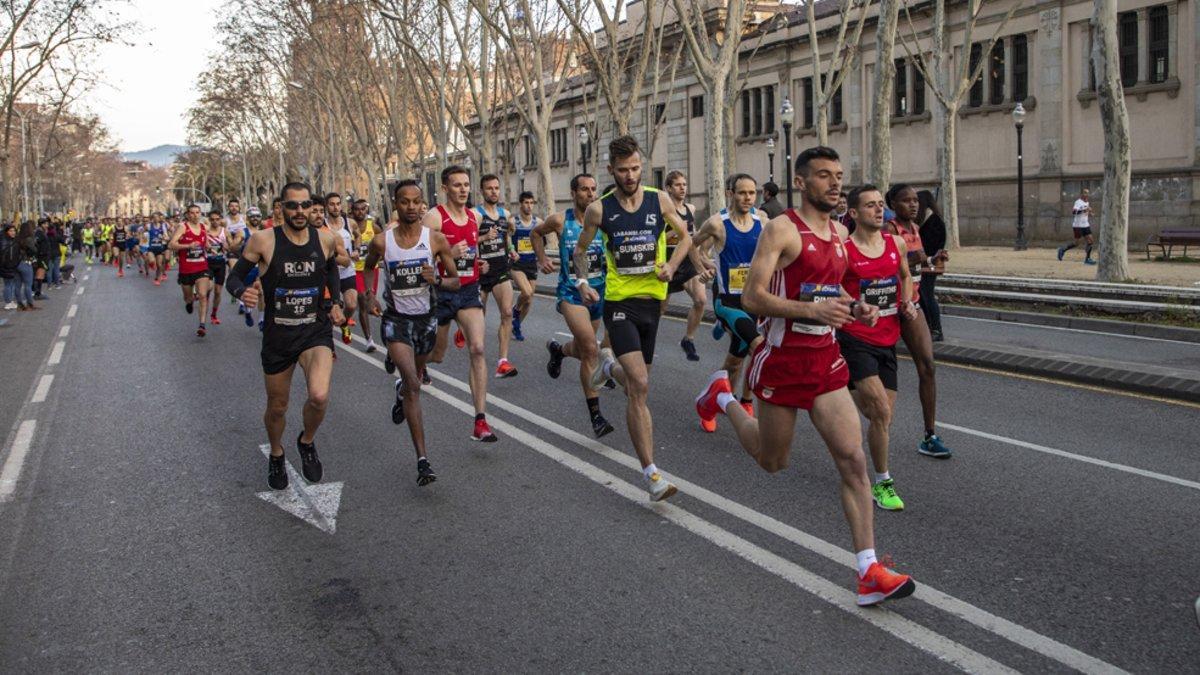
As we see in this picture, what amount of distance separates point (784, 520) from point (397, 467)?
2868mm

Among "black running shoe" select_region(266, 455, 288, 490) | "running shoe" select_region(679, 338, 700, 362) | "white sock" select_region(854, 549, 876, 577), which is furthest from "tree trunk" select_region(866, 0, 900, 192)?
"white sock" select_region(854, 549, 876, 577)

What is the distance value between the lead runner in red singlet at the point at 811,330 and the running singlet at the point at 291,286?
10.1 feet

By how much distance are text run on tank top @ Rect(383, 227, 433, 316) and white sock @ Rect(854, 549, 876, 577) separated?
12.7 feet

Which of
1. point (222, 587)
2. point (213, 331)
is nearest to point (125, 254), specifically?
point (213, 331)

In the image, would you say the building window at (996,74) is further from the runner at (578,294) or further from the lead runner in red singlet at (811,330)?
the lead runner in red singlet at (811,330)

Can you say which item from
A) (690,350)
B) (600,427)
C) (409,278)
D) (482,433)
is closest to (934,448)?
(600,427)

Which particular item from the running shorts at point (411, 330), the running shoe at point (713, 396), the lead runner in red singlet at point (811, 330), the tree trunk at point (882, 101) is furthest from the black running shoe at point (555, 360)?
the tree trunk at point (882, 101)

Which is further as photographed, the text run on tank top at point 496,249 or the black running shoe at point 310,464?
the text run on tank top at point 496,249

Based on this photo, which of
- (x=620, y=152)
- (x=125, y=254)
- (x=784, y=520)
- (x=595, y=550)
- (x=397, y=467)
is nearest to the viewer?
(x=595, y=550)

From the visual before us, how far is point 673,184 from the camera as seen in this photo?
10992mm

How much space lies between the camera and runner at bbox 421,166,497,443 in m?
8.23

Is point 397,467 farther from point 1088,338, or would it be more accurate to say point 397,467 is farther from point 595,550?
point 1088,338

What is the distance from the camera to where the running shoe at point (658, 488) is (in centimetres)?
629

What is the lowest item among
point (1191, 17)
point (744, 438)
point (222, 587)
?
point (222, 587)
